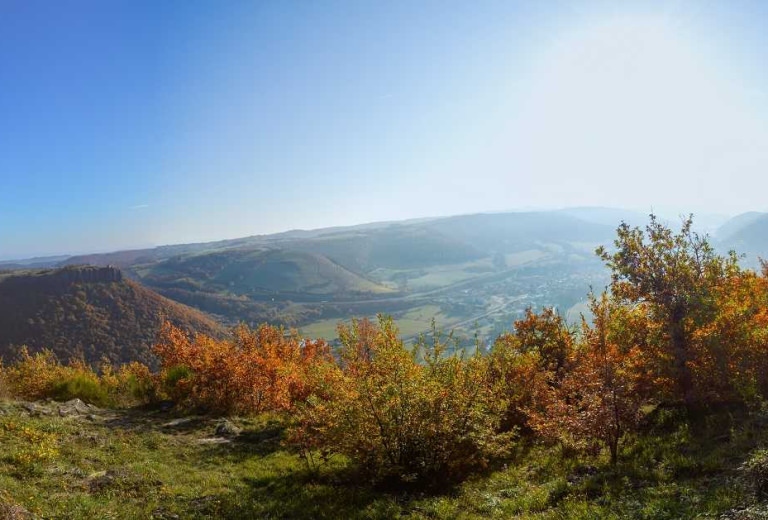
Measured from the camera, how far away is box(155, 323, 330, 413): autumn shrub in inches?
1283

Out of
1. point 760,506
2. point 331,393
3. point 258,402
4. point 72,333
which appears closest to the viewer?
point 760,506

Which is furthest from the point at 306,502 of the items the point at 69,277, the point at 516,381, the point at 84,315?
the point at 69,277

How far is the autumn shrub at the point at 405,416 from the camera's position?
15281mm

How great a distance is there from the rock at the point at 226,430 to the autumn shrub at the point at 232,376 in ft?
13.7

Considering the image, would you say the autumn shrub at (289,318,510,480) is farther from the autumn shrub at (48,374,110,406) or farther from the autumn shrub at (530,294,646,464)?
the autumn shrub at (48,374,110,406)

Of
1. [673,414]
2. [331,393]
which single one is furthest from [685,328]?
[331,393]

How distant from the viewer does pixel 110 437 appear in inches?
901

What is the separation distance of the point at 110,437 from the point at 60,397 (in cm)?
1979

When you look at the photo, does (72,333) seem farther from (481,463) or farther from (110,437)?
(481,463)

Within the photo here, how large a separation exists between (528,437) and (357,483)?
1049cm

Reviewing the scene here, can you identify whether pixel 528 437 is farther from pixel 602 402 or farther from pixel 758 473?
pixel 758 473

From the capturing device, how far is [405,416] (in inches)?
599

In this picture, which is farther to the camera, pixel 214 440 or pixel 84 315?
pixel 84 315

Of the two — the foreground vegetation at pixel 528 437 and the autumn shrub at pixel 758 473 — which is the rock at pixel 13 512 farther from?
the autumn shrub at pixel 758 473
